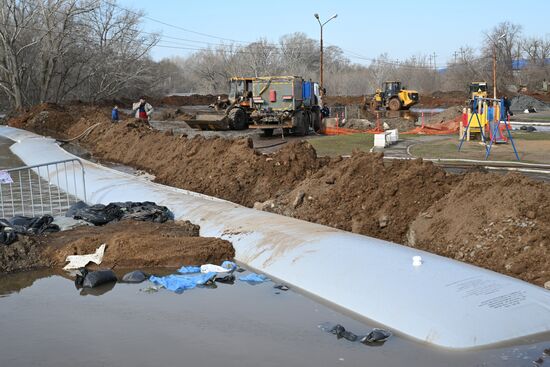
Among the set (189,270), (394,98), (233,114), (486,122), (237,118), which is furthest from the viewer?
(394,98)

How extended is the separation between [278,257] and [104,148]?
665 inches

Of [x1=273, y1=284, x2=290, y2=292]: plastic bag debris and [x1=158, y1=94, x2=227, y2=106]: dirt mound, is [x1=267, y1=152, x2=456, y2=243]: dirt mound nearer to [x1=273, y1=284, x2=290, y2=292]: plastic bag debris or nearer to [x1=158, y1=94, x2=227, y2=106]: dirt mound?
[x1=273, y1=284, x2=290, y2=292]: plastic bag debris

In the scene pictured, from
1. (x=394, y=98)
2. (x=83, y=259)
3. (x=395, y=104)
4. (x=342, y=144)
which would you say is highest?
(x=394, y=98)

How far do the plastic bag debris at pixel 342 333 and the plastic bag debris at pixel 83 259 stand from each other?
12.6ft

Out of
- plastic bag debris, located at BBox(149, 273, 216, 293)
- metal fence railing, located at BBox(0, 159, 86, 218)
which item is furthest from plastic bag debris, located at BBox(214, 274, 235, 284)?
metal fence railing, located at BBox(0, 159, 86, 218)

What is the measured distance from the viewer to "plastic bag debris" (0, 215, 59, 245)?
→ 8648mm

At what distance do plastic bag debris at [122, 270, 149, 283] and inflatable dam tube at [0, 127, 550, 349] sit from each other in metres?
1.33

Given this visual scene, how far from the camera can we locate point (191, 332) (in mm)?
6180

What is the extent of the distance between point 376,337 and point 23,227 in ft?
19.9

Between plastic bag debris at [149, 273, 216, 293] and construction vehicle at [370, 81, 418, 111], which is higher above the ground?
construction vehicle at [370, 81, 418, 111]

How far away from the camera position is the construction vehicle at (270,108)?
2614 centimetres

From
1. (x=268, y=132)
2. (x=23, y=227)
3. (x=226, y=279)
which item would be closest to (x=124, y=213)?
(x=23, y=227)

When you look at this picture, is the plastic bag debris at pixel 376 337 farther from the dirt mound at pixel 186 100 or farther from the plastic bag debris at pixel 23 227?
the dirt mound at pixel 186 100

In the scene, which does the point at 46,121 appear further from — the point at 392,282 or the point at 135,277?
the point at 392,282
